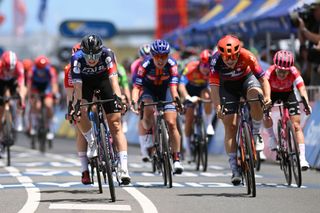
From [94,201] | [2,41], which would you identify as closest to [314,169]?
[94,201]

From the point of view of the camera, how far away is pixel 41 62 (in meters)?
24.3

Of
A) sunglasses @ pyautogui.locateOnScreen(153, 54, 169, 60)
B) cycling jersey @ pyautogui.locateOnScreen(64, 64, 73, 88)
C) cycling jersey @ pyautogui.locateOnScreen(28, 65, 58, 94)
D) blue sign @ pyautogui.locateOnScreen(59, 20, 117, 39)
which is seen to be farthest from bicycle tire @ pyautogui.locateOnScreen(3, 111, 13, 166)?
blue sign @ pyautogui.locateOnScreen(59, 20, 117, 39)

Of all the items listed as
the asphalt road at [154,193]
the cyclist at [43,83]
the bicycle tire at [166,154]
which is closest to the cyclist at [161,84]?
the bicycle tire at [166,154]

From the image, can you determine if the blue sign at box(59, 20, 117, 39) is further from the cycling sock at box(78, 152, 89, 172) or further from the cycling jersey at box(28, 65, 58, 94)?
the cycling sock at box(78, 152, 89, 172)

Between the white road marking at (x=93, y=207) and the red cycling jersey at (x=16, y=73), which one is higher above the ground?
the red cycling jersey at (x=16, y=73)

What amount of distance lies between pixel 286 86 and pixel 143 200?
3.61 meters

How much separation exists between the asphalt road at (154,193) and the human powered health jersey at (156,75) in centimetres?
141

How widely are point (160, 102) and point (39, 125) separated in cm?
983

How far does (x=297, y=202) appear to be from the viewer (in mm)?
12820

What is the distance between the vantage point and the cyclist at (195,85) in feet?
63.5

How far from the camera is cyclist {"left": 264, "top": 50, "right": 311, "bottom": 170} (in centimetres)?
1503

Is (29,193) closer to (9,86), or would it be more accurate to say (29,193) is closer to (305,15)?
(9,86)

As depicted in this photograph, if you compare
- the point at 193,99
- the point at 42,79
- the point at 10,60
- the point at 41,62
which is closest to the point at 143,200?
the point at 193,99

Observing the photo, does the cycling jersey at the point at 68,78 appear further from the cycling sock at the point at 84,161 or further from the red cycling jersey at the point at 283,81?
the red cycling jersey at the point at 283,81
